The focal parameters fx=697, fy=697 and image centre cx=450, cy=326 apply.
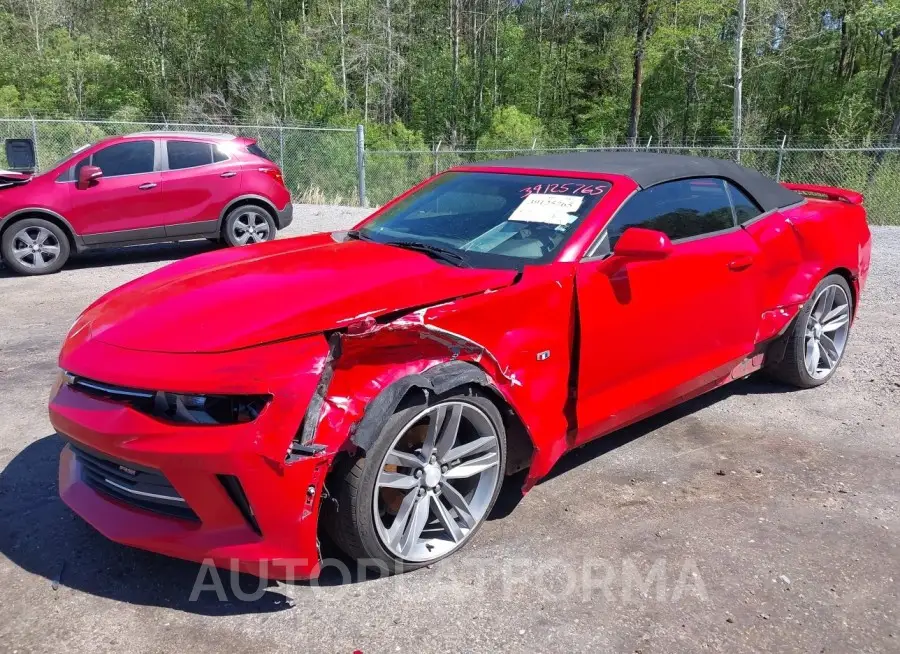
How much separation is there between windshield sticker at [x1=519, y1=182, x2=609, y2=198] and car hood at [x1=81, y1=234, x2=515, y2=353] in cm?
75

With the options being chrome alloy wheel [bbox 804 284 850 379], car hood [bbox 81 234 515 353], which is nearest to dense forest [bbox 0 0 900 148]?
chrome alloy wheel [bbox 804 284 850 379]

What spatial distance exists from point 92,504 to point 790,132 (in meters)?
43.7

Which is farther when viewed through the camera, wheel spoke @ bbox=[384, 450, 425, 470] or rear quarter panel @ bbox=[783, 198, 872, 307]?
rear quarter panel @ bbox=[783, 198, 872, 307]

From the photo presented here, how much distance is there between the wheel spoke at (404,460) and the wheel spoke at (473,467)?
0.16 m

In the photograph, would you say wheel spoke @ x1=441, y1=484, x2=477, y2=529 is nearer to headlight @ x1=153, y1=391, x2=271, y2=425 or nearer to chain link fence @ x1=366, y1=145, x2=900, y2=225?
headlight @ x1=153, y1=391, x2=271, y2=425

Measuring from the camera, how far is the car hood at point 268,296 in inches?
100

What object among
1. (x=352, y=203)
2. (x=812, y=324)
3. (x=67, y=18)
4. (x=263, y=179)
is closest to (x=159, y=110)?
(x=67, y=18)

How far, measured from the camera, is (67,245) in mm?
8594

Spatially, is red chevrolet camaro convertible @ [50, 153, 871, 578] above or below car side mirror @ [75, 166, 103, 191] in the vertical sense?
below

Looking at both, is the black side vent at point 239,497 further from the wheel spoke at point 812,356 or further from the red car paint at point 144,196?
the red car paint at point 144,196

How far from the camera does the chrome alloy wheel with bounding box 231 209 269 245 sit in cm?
957

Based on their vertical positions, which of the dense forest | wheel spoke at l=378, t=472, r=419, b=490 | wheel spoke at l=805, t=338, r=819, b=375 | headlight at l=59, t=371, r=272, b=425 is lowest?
wheel spoke at l=805, t=338, r=819, b=375
